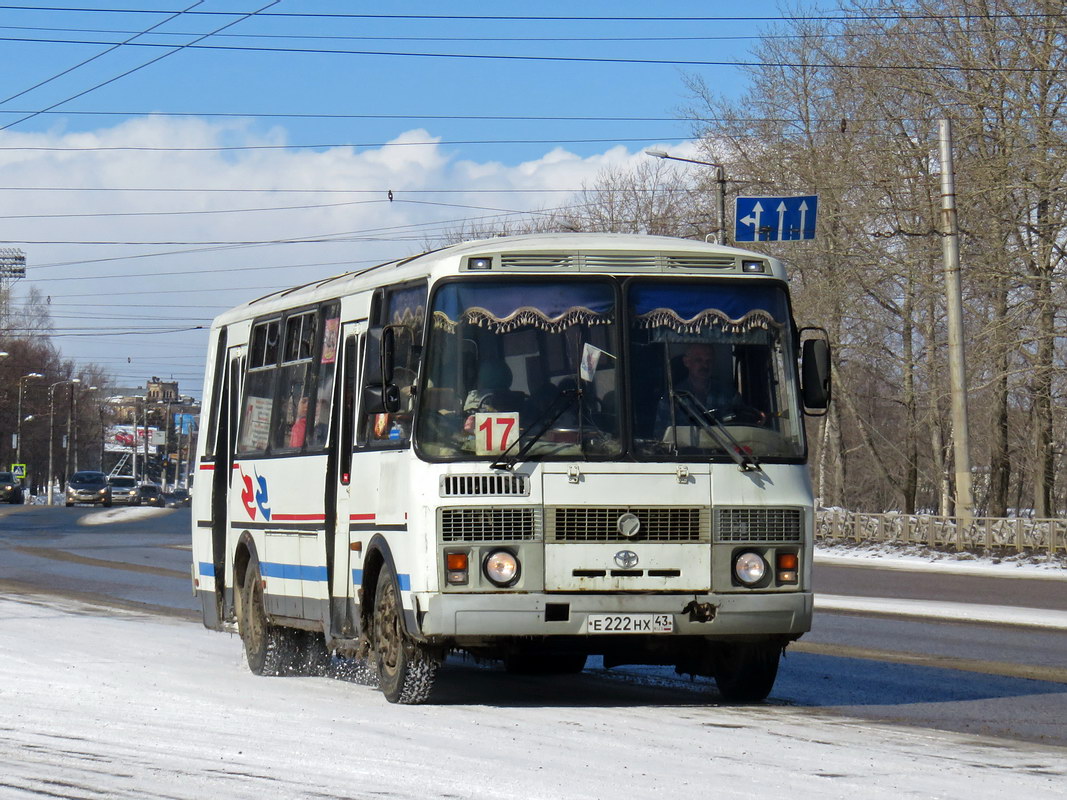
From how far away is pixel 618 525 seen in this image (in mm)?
10648

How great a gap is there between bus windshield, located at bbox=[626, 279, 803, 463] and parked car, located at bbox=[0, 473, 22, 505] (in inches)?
3290

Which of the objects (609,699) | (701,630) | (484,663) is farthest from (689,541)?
(484,663)

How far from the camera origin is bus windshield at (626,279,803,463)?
35.7ft

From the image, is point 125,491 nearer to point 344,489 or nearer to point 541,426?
point 344,489

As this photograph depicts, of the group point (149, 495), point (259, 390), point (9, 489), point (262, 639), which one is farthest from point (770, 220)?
point (9, 489)

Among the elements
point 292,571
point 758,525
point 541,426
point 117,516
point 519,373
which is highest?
point 519,373

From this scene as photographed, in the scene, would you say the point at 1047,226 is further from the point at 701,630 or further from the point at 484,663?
the point at 701,630

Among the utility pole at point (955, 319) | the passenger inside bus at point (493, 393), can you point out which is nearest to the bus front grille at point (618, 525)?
the passenger inside bus at point (493, 393)

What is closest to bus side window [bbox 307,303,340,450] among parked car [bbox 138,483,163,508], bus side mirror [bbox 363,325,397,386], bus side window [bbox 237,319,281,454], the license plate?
bus side mirror [bbox 363,325,397,386]

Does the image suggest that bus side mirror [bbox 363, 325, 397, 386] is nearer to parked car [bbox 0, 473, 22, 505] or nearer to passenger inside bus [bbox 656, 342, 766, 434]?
passenger inside bus [bbox 656, 342, 766, 434]

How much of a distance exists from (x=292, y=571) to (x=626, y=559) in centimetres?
345

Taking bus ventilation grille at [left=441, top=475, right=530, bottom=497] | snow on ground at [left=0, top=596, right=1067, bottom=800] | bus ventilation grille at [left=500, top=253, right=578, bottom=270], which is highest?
bus ventilation grille at [left=500, top=253, right=578, bottom=270]

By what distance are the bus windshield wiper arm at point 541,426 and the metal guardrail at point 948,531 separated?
2329 cm

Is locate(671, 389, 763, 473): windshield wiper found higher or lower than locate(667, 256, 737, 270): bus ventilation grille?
lower
